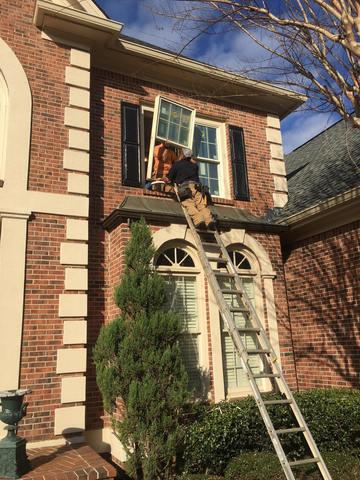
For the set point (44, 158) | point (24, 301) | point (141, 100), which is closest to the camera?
point (24, 301)

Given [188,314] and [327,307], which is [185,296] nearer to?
[188,314]

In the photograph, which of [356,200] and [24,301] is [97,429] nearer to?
[24,301]

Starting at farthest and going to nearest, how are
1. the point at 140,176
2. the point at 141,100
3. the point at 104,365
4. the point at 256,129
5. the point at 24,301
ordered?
the point at 256,129 → the point at 141,100 → the point at 140,176 → the point at 24,301 → the point at 104,365

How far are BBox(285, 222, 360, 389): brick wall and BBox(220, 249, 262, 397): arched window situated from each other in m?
1.16

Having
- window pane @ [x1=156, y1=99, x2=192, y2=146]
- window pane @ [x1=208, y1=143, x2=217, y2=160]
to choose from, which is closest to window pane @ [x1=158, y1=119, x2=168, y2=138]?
window pane @ [x1=156, y1=99, x2=192, y2=146]

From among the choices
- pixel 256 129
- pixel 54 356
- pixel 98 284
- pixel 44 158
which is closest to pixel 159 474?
pixel 54 356

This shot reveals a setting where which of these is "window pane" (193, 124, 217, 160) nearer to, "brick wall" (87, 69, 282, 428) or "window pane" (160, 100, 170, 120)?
"brick wall" (87, 69, 282, 428)

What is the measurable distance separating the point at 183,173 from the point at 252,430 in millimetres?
4241

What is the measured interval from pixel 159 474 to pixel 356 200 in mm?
5198

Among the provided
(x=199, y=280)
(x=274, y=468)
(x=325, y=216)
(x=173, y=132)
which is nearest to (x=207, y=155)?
(x=173, y=132)

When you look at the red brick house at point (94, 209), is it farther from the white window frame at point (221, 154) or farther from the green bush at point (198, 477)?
the green bush at point (198, 477)

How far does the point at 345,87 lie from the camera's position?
5.62 m

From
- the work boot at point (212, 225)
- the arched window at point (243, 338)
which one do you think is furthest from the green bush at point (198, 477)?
the work boot at point (212, 225)

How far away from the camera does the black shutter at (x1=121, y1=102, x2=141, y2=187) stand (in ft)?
26.6
